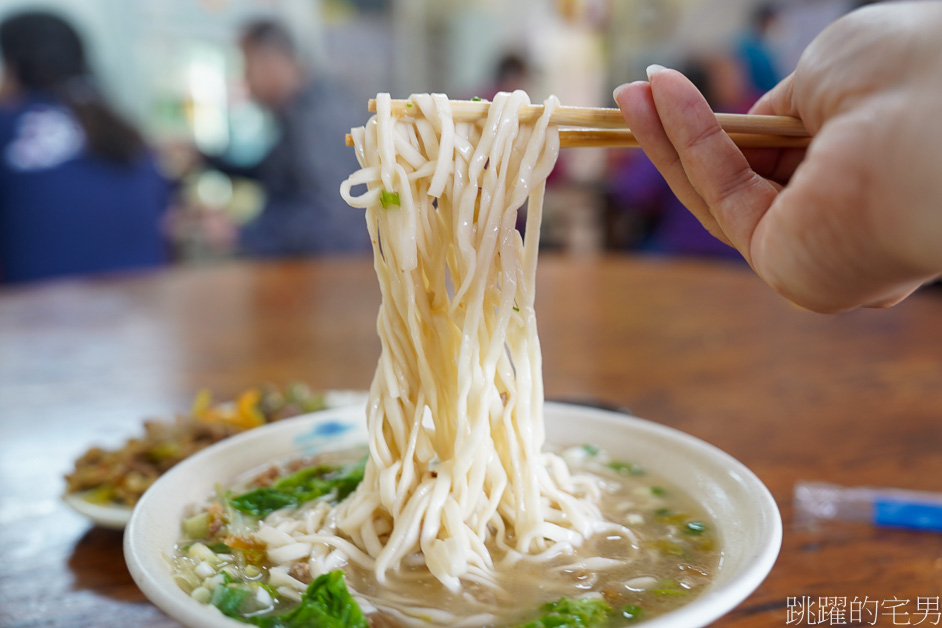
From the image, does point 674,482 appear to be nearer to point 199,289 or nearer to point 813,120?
point 813,120

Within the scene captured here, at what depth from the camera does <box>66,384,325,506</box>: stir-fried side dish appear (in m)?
1.43

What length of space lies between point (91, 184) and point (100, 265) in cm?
57

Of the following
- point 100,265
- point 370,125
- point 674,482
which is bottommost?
point 100,265

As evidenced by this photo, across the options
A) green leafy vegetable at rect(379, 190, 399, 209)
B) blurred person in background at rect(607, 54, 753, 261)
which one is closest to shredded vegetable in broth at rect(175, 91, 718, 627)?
green leafy vegetable at rect(379, 190, 399, 209)

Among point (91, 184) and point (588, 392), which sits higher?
point (91, 184)

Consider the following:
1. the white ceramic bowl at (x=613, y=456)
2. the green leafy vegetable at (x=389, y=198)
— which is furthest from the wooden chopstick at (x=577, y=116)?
the white ceramic bowl at (x=613, y=456)

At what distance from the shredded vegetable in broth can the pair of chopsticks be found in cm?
2

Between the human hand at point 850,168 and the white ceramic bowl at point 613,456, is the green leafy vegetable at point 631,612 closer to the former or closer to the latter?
the white ceramic bowl at point 613,456

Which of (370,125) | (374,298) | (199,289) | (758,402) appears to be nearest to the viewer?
(370,125)

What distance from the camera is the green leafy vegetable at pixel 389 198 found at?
3.76 feet

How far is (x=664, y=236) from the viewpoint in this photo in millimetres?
5504

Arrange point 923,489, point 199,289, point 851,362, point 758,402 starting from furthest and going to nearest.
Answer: point 199,289, point 851,362, point 758,402, point 923,489

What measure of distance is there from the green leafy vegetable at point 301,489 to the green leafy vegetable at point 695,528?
604 mm

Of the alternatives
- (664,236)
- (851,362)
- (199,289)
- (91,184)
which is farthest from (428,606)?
(664,236)
